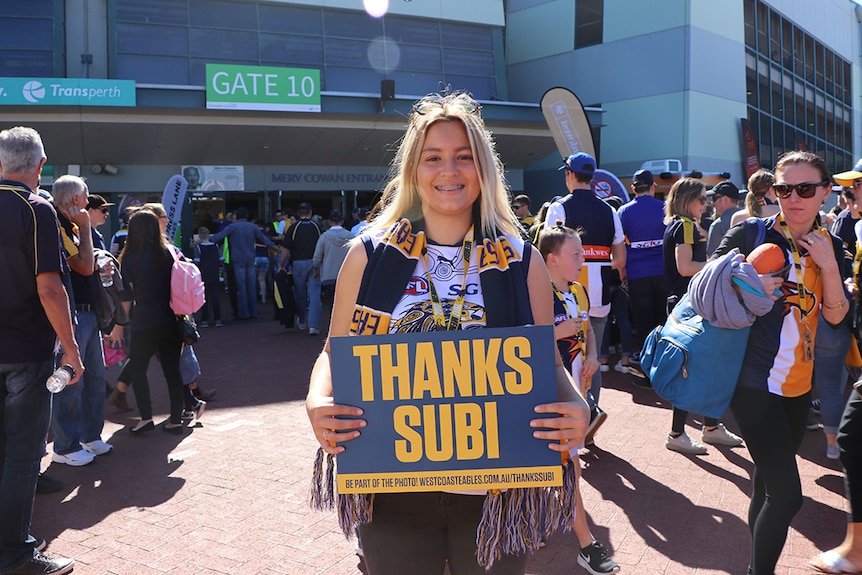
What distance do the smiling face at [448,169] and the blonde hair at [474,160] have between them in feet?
0.06

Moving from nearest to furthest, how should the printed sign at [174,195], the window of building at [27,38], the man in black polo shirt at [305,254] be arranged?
the printed sign at [174,195], the man in black polo shirt at [305,254], the window of building at [27,38]

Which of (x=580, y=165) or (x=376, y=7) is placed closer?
(x=580, y=165)

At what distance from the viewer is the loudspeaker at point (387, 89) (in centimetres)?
1864

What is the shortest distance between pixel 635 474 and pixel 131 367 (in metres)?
4.16

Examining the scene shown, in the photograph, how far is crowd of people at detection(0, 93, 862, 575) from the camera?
1887 mm

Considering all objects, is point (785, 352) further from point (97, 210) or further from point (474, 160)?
Answer: point (97, 210)

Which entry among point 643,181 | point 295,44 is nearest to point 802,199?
point 643,181

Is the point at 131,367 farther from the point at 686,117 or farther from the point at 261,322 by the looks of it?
the point at 686,117

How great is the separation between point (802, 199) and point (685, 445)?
277 cm

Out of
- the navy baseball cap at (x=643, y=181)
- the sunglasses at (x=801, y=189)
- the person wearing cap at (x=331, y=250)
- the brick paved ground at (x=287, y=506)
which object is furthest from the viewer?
the person wearing cap at (x=331, y=250)

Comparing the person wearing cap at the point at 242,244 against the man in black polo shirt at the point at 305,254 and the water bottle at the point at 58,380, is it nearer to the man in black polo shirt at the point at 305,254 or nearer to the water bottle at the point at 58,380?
the man in black polo shirt at the point at 305,254

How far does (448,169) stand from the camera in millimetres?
1952

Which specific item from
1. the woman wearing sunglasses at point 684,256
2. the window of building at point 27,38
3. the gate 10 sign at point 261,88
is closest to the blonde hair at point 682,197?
the woman wearing sunglasses at point 684,256

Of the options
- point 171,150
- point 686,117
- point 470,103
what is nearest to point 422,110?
point 470,103
